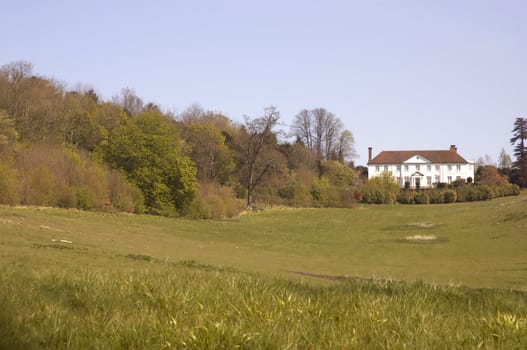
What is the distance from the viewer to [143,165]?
59.0 m

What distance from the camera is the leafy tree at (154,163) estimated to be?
192ft

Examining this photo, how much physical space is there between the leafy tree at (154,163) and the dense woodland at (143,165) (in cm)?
11

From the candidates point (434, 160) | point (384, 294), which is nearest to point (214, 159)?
point (434, 160)

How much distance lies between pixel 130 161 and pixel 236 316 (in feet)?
184

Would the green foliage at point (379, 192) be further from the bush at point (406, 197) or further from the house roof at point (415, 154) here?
the house roof at point (415, 154)

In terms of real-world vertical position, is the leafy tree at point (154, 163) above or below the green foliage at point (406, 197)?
above

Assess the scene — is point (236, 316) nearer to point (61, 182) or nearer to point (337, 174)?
point (61, 182)

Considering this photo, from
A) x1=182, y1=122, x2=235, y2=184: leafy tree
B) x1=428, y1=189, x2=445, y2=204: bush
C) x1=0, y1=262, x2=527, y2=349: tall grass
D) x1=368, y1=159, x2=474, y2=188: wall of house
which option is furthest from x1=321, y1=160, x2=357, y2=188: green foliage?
x1=0, y1=262, x2=527, y2=349: tall grass

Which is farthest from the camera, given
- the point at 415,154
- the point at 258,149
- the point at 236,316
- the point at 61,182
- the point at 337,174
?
the point at 415,154

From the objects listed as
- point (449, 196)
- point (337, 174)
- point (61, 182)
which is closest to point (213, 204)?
point (61, 182)

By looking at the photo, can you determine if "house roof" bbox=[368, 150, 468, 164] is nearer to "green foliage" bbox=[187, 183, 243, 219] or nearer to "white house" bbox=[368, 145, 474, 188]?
"white house" bbox=[368, 145, 474, 188]

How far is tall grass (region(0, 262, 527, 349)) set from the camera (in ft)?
15.0

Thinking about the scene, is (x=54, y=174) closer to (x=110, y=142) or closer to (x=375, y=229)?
(x=110, y=142)

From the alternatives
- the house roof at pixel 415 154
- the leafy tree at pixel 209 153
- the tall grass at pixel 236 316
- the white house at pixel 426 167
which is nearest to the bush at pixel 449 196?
the white house at pixel 426 167
